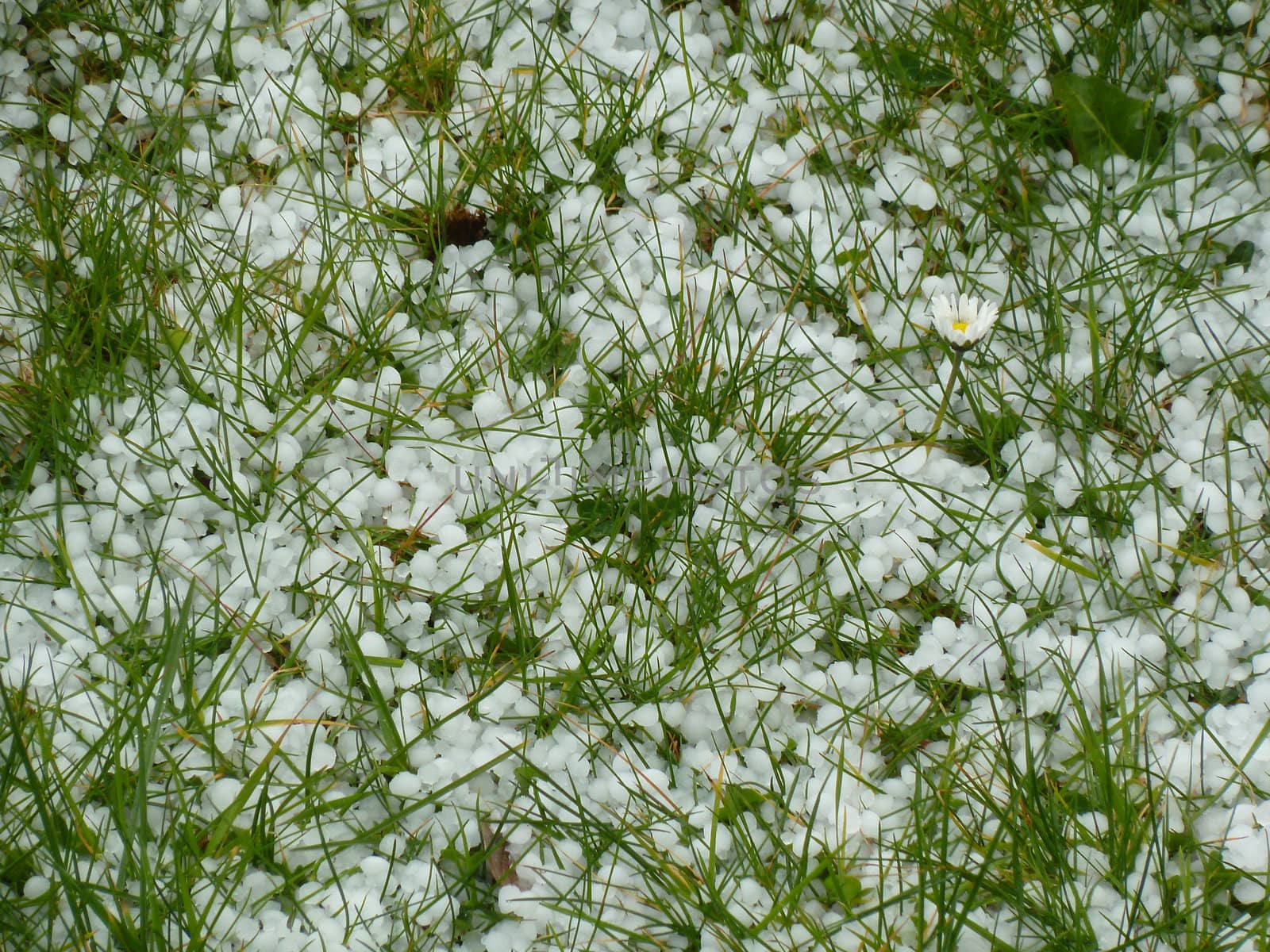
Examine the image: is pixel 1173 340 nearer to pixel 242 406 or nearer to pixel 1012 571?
pixel 1012 571

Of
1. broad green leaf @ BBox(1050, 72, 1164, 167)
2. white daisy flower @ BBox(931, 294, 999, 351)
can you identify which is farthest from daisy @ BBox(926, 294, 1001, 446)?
broad green leaf @ BBox(1050, 72, 1164, 167)

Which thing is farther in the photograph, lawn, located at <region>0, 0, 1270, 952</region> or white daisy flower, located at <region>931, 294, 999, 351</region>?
white daisy flower, located at <region>931, 294, 999, 351</region>

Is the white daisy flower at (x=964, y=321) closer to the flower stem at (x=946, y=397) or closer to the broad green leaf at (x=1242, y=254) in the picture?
the flower stem at (x=946, y=397)

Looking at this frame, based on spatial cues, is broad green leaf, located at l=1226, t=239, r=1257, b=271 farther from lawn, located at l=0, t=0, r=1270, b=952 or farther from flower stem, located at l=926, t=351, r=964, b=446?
flower stem, located at l=926, t=351, r=964, b=446

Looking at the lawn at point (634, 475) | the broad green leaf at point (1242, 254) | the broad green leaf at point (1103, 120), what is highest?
the broad green leaf at point (1103, 120)

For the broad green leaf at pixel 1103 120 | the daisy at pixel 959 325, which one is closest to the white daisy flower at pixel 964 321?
the daisy at pixel 959 325

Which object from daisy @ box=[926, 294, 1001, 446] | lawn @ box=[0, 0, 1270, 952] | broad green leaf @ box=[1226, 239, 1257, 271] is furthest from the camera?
broad green leaf @ box=[1226, 239, 1257, 271]

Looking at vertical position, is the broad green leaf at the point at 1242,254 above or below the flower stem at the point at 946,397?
above

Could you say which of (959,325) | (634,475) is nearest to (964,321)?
(959,325)

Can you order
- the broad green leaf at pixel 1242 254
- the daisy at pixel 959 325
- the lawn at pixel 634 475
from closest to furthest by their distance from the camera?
the lawn at pixel 634 475 → the daisy at pixel 959 325 → the broad green leaf at pixel 1242 254
